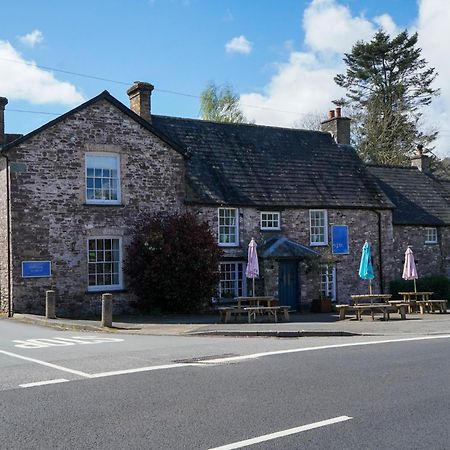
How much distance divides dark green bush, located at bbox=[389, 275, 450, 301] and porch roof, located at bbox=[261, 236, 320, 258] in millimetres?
5640

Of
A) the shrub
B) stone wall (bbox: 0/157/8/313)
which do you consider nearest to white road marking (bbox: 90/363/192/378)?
the shrub

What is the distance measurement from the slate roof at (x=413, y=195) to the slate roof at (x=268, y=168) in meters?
2.72

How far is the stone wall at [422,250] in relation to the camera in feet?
105

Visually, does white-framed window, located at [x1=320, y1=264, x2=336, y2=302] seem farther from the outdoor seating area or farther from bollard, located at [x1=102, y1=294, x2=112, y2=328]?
bollard, located at [x1=102, y1=294, x2=112, y2=328]

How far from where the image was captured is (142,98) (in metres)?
27.0

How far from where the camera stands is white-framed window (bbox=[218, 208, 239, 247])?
86.5 feet

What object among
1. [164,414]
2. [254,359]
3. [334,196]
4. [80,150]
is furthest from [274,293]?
[164,414]

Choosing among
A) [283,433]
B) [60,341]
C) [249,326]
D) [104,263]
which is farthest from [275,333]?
[283,433]

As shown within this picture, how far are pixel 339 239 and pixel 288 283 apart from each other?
352 centimetres

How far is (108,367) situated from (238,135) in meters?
20.2

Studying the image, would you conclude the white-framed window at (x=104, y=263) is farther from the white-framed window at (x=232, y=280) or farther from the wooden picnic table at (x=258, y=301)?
the wooden picnic table at (x=258, y=301)

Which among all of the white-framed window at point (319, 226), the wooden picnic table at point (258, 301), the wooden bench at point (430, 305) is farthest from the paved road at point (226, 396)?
the white-framed window at point (319, 226)

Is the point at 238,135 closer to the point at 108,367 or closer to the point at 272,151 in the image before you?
the point at 272,151

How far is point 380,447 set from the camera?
631cm
